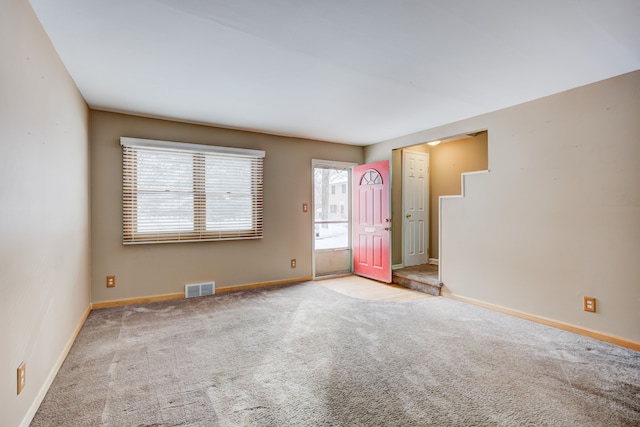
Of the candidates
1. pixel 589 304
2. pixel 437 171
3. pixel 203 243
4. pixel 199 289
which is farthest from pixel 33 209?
pixel 437 171

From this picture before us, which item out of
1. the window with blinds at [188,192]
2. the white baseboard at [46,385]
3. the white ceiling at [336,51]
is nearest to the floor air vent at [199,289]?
the window with blinds at [188,192]

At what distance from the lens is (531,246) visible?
3.44m

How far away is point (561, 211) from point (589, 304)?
2.98 ft

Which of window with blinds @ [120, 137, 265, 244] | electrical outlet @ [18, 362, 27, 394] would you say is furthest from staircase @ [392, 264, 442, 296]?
electrical outlet @ [18, 362, 27, 394]

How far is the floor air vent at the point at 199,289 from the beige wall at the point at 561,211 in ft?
11.0

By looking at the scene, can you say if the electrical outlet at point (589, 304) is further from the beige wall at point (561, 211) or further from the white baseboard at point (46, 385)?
the white baseboard at point (46, 385)

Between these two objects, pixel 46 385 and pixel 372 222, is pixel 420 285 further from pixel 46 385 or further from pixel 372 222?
pixel 46 385

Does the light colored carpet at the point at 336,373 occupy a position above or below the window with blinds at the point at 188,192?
below

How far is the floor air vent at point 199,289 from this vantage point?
4246 mm

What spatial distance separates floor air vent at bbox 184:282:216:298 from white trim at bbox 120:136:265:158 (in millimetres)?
1817

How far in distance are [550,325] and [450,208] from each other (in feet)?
5.63

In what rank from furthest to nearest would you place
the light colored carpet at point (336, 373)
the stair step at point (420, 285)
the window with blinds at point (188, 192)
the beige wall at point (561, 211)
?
the stair step at point (420, 285) < the window with blinds at point (188, 192) < the beige wall at point (561, 211) < the light colored carpet at point (336, 373)

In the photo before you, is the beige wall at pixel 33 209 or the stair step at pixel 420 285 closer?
the beige wall at pixel 33 209

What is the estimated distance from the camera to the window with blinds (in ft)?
12.9
